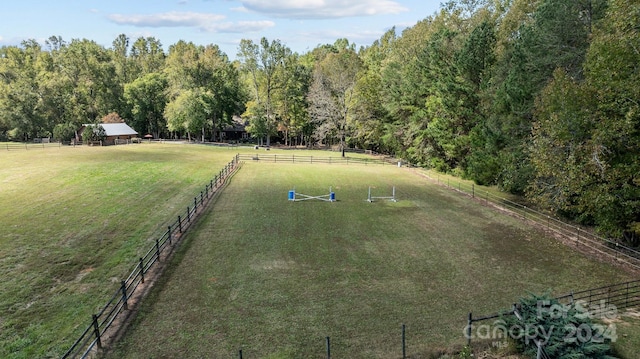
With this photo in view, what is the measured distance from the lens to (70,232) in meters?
20.7

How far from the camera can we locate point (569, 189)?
18.9m

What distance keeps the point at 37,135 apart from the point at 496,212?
9057cm

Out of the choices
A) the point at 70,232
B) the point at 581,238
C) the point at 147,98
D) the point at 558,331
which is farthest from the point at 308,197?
the point at 147,98

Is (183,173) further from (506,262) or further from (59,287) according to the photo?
(506,262)

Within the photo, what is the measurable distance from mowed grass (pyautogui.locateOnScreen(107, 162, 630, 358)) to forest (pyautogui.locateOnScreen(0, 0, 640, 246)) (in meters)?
4.60

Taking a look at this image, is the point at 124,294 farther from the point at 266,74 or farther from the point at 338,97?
the point at 266,74

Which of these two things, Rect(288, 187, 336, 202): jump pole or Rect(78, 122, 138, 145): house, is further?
Rect(78, 122, 138, 145): house

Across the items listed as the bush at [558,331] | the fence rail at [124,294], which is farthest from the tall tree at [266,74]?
the bush at [558,331]

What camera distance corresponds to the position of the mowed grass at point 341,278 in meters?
11.5

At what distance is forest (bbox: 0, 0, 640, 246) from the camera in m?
18.2

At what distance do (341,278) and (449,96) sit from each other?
31738mm

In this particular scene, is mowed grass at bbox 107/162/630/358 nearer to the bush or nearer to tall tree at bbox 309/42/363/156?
the bush

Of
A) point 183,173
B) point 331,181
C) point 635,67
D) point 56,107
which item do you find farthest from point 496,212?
point 56,107

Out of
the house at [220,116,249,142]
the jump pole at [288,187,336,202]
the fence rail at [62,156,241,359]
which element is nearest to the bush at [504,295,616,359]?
the fence rail at [62,156,241,359]
